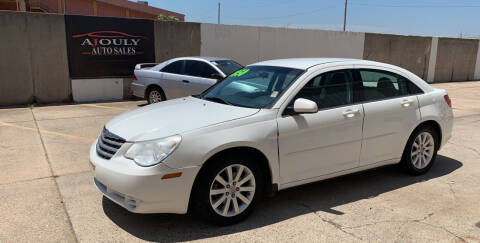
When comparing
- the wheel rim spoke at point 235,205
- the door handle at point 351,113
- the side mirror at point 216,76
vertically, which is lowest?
the wheel rim spoke at point 235,205

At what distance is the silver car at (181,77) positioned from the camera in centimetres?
927

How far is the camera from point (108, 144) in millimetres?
3740

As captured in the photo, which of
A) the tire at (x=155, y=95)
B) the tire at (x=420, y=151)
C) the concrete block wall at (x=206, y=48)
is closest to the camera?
the tire at (x=420, y=151)

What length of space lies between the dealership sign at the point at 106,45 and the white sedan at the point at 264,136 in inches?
308

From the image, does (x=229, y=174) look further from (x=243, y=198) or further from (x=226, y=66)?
(x=226, y=66)

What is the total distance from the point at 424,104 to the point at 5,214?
493 centimetres

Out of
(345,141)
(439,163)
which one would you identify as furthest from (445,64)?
(345,141)

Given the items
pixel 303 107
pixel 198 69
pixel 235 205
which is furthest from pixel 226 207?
pixel 198 69

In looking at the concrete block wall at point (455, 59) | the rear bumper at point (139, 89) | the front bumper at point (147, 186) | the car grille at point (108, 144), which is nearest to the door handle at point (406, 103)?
the front bumper at point (147, 186)

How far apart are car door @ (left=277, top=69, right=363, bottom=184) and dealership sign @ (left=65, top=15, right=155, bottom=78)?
29.5 feet

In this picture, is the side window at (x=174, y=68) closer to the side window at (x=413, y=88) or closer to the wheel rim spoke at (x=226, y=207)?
the side window at (x=413, y=88)

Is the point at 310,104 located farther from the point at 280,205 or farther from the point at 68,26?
the point at 68,26

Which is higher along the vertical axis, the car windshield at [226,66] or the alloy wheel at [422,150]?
the car windshield at [226,66]

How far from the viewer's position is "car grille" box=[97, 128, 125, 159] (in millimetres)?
3593
